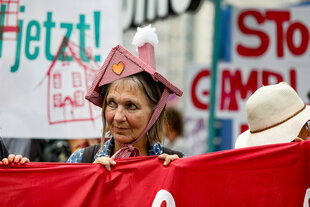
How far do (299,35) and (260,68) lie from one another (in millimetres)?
542

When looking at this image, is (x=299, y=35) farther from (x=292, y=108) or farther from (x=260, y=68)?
(x=292, y=108)

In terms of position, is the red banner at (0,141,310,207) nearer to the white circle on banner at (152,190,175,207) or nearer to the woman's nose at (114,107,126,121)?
the white circle on banner at (152,190,175,207)

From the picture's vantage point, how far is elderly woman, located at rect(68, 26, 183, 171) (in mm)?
2713

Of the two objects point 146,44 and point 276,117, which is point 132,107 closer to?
point 146,44

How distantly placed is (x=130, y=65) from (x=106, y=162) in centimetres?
47

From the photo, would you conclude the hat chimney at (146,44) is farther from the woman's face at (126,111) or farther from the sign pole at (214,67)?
the sign pole at (214,67)

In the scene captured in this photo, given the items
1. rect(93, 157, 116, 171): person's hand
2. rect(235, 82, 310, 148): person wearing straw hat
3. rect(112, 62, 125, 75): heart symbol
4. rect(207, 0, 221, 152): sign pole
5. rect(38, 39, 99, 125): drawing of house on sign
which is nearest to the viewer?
rect(93, 157, 116, 171): person's hand

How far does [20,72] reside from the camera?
369cm

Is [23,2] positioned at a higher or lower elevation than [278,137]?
higher

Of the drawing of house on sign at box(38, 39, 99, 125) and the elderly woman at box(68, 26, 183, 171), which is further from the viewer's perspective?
the drawing of house on sign at box(38, 39, 99, 125)

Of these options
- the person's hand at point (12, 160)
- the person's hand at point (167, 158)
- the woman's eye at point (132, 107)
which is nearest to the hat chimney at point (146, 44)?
the woman's eye at point (132, 107)

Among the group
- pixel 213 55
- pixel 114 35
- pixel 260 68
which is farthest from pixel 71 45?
pixel 260 68

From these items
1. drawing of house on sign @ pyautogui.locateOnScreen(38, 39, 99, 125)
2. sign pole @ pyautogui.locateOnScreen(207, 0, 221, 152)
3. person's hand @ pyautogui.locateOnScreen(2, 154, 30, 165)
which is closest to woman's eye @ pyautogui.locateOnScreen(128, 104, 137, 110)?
person's hand @ pyautogui.locateOnScreen(2, 154, 30, 165)

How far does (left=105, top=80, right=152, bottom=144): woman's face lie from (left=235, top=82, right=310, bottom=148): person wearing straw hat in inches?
24.1
